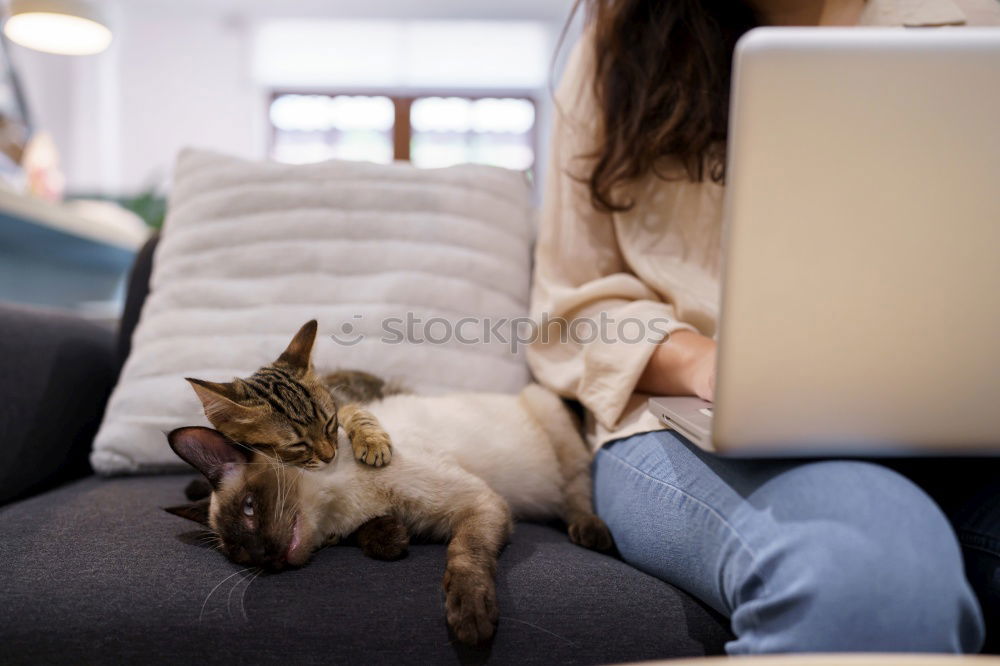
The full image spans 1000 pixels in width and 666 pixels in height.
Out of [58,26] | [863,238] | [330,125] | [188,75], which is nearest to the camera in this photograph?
[863,238]

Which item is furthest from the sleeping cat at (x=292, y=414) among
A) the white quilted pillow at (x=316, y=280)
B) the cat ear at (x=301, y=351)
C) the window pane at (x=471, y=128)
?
the window pane at (x=471, y=128)

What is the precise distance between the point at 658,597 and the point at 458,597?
0.82ft

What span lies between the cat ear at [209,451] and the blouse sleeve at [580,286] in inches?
21.0

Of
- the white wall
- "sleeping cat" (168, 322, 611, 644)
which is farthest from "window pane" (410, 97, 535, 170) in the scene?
"sleeping cat" (168, 322, 611, 644)

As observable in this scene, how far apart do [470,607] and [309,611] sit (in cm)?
19

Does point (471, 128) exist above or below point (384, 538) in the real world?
→ above

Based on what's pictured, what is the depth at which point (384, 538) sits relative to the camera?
2.82 ft

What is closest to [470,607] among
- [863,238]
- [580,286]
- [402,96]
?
[863,238]

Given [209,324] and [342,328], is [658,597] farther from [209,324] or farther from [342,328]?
[209,324]

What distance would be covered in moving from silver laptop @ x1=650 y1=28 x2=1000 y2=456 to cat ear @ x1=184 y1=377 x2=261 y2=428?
0.54 metres

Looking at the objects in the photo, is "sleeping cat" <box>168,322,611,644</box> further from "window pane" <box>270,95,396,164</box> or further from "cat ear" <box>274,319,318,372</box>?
"window pane" <box>270,95,396,164</box>

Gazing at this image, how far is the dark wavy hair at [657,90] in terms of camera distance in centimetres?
114

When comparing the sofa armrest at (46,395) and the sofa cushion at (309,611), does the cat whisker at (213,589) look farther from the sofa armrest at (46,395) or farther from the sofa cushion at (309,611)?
the sofa armrest at (46,395)

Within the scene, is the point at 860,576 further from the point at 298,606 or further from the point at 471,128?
the point at 471,128
